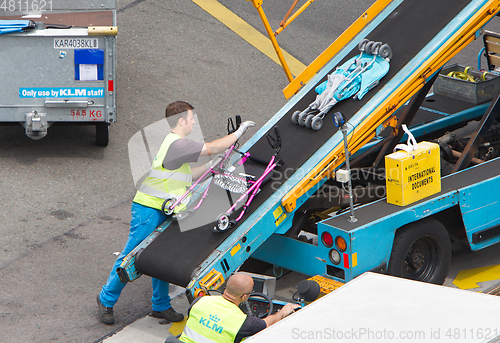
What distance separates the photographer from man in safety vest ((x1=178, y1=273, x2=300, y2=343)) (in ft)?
14.5

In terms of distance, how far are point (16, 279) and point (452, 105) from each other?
567 cm

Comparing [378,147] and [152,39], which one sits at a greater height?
[152,39]

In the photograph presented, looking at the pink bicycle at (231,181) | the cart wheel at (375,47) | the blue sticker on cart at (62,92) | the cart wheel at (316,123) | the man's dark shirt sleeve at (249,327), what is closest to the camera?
the man's dark shirt sleeve at (249,327)

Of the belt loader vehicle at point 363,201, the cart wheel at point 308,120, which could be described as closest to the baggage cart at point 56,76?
the belt loader vehicle at point 363,201

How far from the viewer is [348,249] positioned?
594 centimetres

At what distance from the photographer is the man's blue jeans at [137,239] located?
247 inches

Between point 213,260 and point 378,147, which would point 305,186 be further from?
point 378,147

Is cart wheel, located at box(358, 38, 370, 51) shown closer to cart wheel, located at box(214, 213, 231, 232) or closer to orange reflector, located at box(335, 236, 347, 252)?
orange reflector, located at box(335, 236, 347, 252)

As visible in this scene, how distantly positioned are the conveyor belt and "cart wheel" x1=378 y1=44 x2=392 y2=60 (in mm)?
71

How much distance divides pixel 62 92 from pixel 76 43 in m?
0.69

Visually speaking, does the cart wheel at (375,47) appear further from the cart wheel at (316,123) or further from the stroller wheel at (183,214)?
the stroller wheel at (183,214)

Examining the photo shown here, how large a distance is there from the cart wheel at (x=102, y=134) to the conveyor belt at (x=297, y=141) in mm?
3755

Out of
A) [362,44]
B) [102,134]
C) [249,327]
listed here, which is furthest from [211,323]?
[102,134]

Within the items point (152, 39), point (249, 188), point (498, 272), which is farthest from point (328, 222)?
point (152, 39)
